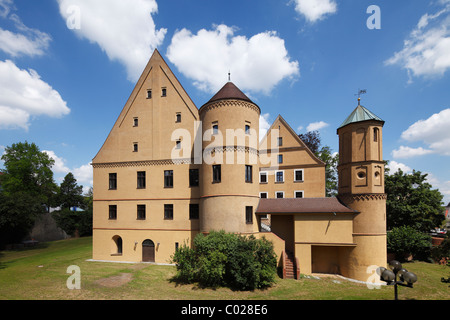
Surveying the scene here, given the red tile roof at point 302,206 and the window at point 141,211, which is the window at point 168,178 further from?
the red tile roof at point 302,206

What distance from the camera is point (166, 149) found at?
76.3 ft

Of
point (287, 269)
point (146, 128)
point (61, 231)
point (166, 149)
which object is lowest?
point (61, 231)

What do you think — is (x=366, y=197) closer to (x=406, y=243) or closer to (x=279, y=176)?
(x=279, y=176)

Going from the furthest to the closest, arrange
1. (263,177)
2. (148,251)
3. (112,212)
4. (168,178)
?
(263,177) → (112,212) → (168,178) → (148,251)

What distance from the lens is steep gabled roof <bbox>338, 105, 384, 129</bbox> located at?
20156 millimetres

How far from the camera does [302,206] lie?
20.7m

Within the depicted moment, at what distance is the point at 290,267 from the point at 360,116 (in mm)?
14310

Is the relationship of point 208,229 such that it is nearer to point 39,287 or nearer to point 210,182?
point 210,182

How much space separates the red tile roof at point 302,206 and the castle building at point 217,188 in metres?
0.08

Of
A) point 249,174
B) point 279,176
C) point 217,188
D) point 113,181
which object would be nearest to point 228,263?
point 217,188

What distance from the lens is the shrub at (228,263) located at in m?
15.7

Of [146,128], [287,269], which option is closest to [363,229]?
[287,269]

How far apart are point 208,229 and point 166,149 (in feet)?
29.5

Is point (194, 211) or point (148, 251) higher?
point (194, 211)
